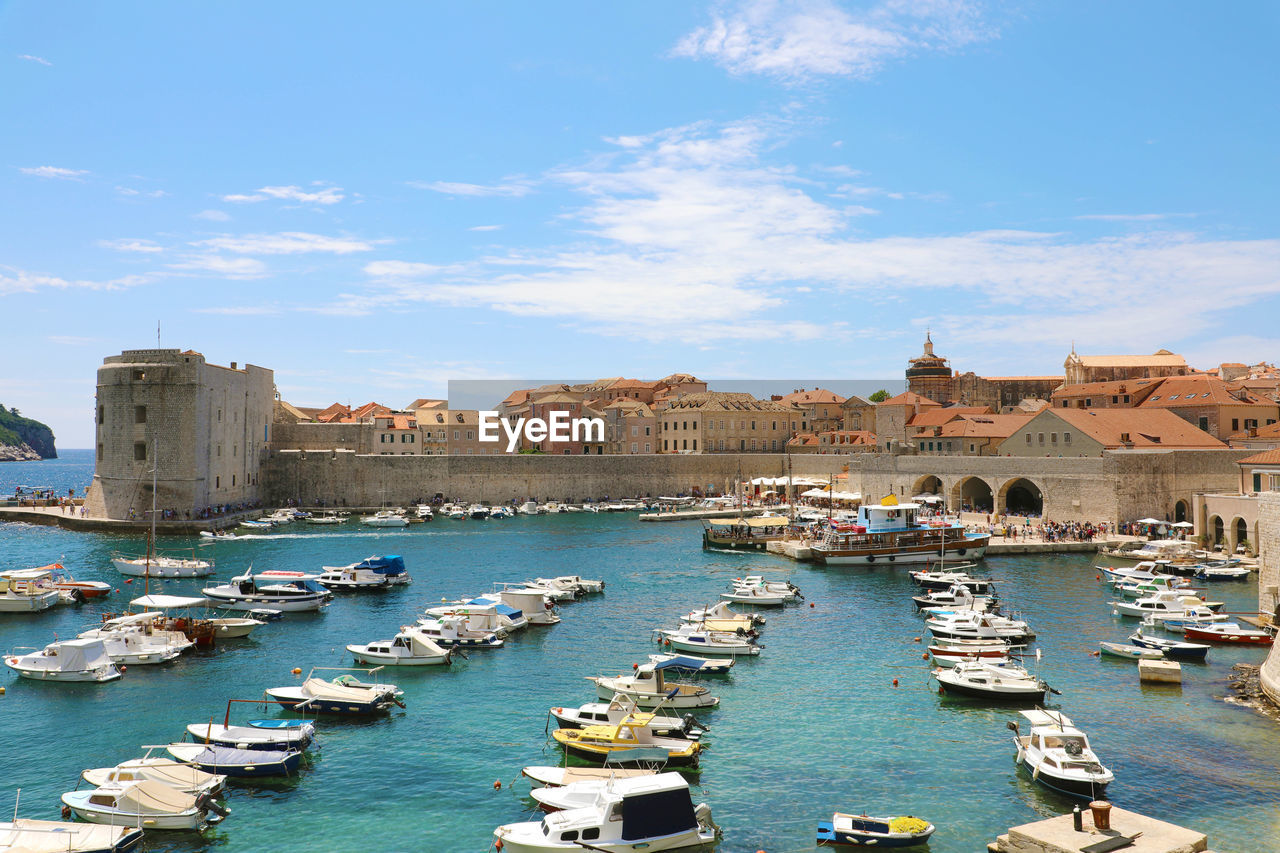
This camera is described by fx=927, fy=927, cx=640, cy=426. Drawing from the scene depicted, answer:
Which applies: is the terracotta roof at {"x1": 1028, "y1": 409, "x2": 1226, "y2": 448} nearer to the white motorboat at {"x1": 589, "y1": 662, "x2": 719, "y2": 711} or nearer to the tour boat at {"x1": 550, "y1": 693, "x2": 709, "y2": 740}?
the white motorboat at {"x1": 589, "y1": 662, "x2": 719, "y2": 711}

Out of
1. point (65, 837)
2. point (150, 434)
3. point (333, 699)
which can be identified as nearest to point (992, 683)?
point (333, 699)

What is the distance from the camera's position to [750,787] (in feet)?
61.5

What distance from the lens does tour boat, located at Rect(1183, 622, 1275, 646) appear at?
29938mm

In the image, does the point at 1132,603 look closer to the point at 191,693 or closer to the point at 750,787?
the point at 750,787

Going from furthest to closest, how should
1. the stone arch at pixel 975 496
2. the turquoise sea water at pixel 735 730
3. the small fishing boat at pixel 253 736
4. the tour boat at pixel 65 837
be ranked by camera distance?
the stone arch at pixel 975 496, the small fishing boat at pixel 253 736, the turquoise sea water at pixel 735 730, the tour boat at pixel 65 837

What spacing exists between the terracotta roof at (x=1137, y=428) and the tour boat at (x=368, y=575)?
42699 millimetres

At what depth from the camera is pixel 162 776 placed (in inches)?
699

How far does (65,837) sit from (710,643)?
18.3 metres

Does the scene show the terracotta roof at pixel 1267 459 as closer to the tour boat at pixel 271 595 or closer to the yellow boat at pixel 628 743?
the yellow boat at pixel 628 743

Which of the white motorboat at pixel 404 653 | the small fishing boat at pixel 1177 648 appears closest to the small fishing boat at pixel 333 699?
the white motorboat at pixel 404 653

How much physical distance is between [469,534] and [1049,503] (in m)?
37.9

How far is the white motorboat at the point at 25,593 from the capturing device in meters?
36.6

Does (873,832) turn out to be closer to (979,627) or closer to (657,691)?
(657,691)

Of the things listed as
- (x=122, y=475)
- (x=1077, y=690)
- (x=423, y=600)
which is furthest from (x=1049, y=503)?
(x=122, y=475)
